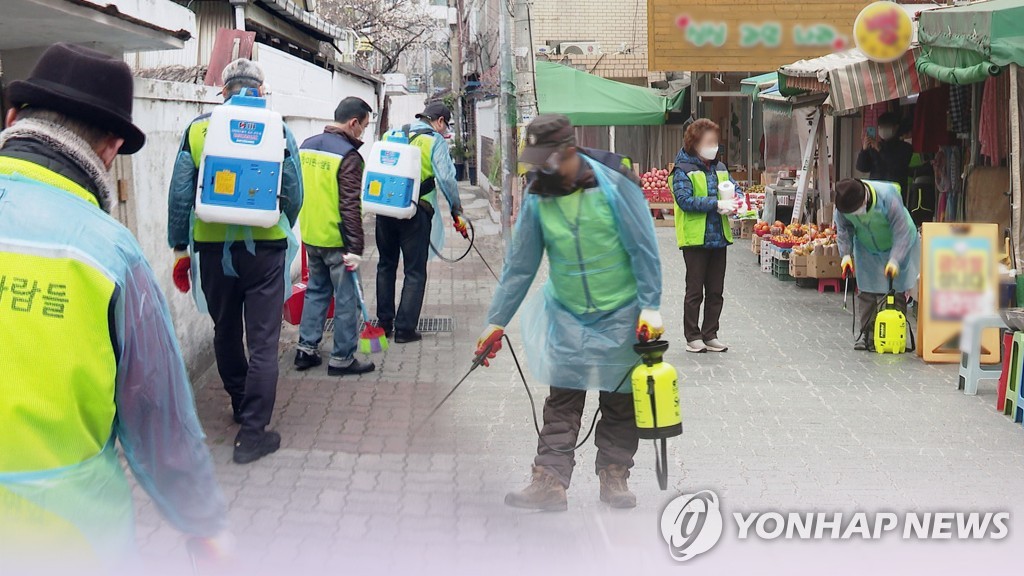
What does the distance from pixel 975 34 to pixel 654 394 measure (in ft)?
17.1

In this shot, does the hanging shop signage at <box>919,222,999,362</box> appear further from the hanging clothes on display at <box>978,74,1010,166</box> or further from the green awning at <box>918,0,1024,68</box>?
the hanging clothes on display at <box>978,74,1010,166</box>

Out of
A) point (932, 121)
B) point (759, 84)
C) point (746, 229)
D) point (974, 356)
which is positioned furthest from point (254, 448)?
point (746, 229)

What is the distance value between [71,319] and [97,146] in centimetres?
44

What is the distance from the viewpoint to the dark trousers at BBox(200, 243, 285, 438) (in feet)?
19.3

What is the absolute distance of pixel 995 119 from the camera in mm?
9836

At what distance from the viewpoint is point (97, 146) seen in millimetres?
2441

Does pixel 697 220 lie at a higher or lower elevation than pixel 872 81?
lower

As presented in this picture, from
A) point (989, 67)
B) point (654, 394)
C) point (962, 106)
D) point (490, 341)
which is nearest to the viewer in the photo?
point (654, 394)

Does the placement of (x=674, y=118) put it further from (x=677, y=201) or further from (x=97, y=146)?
(x=97, y=146)

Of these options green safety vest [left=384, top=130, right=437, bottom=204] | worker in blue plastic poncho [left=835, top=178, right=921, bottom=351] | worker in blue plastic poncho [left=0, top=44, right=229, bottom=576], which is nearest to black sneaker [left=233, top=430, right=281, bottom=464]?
worker in blue plastic poncho [left=0, top=44, right=229, bottom=576]

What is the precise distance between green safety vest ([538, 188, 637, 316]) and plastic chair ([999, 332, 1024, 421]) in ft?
10.1

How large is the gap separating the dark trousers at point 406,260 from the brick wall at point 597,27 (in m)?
15.9

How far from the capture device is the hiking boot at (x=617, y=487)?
5.12m

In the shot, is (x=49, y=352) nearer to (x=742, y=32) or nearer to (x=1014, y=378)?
(x=1014, y=378)
